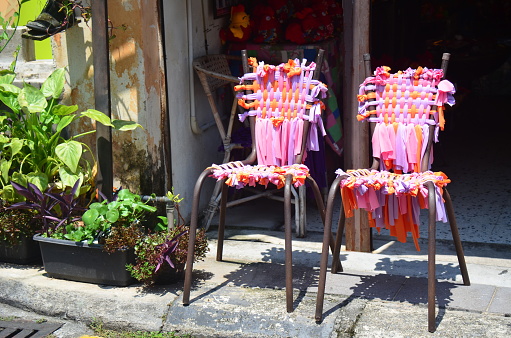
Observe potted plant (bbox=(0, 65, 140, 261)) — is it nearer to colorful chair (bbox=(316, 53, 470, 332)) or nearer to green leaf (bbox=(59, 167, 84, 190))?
green leaf (bbox=(59, 167, 84, 190))

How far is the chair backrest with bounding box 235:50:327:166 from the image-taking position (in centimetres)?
430

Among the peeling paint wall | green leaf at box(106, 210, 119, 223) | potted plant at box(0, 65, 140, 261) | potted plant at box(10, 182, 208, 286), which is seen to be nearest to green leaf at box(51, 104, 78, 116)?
potted plant at box(0, 65, 140, 261)

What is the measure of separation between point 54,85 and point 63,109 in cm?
20

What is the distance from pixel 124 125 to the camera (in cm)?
461

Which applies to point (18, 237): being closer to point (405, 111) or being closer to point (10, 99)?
point (10, 99)

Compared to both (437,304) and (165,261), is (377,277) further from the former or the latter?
(165,261)

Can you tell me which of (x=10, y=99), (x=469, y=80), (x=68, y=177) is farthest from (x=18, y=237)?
(x=469, y=80)

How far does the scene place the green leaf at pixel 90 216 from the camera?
4.38 metres

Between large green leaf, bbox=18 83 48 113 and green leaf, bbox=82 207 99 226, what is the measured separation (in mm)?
766

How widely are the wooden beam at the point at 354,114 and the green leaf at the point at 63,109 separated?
1.83m

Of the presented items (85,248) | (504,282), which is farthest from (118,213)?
(504,282)

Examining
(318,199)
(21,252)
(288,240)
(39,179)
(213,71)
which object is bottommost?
(21,252)

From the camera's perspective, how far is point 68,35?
500 cm

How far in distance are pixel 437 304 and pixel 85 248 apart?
2153 millimetres
